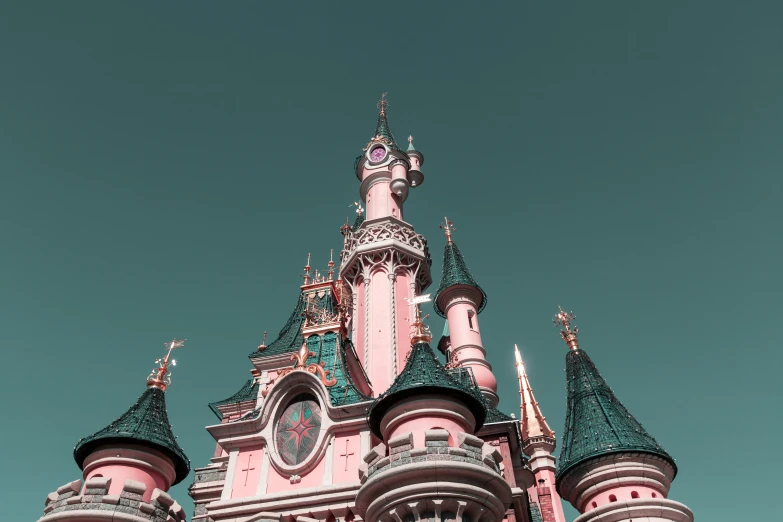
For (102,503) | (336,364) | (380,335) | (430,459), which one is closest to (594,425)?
(430,459)

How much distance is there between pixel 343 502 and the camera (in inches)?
567

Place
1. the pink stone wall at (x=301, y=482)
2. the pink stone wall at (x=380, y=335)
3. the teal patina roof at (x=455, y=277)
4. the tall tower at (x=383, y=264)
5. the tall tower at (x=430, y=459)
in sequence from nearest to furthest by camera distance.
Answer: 1. the tall tower at (x=430, y=459)
2. the pink stone wall at (x=301, y=482)
3. the pink stone wall at (x=380, y=335)
4. the tall tower at (x=383, y=264)
5. the teal patina roof at (x=455, y=277)

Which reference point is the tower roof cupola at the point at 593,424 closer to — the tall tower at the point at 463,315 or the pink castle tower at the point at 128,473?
the tall tower at the point at 463,315

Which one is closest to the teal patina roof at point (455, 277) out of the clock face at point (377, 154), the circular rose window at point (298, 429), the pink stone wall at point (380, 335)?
the pink stone wall at point (380, 335)

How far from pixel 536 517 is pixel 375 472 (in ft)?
48.3

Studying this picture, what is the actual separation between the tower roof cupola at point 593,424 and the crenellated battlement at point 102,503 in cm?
935

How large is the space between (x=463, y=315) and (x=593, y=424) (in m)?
12.9

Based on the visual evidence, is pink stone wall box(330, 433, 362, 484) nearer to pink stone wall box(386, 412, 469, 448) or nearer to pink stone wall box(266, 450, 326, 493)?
pink stone wall box(266, 450, 326, 493)

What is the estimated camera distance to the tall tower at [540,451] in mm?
30666

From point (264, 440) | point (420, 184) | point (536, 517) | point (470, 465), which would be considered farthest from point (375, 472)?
point (420, 184)

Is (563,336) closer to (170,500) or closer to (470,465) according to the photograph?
(470,465)

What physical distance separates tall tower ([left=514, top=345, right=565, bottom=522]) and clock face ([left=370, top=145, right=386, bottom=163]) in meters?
15.4

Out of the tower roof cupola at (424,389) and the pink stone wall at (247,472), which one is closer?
the tower roof cupola at (424,389)

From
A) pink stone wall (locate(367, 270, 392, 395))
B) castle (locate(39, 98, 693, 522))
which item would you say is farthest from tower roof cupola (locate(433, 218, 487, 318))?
castle (locate(39, 98, 693, 522))
